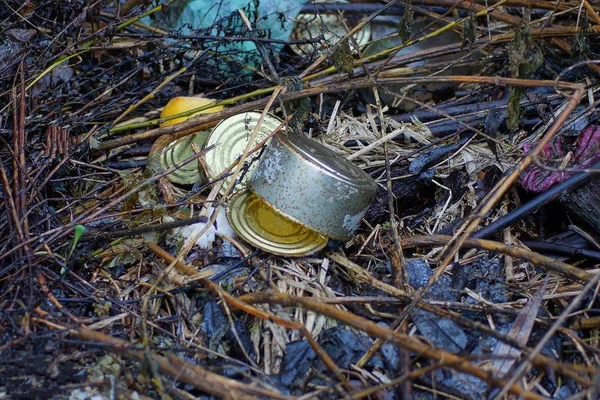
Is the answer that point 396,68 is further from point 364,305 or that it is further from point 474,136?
point 364,305

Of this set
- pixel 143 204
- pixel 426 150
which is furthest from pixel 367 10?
pixel 143 204

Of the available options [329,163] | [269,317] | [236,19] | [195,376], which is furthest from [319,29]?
[195,376]

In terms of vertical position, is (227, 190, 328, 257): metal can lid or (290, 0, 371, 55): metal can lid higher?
(290, 0, 371, 55): metal can lid

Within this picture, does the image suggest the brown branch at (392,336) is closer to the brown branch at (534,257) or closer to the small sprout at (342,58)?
the brown branch at (534,257)

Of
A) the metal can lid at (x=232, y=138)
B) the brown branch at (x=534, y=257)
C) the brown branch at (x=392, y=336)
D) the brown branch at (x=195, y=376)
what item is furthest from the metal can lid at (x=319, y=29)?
the brown branch at (x=195, y=376)

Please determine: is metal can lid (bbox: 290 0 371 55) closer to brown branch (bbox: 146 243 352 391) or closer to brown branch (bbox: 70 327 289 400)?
brown branch (bbox: 146 243 352 391)

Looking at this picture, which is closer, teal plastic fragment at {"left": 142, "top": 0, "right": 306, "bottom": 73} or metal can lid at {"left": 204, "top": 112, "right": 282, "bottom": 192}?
metal can lid at {"left": 204, "top": 112, "right": 282, "bottom": 192}

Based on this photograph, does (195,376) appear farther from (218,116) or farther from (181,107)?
(181,107)

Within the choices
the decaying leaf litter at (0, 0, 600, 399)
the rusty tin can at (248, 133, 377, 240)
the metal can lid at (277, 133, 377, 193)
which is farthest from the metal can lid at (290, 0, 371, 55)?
the rusty tin can at (248, 133, 377, 240)

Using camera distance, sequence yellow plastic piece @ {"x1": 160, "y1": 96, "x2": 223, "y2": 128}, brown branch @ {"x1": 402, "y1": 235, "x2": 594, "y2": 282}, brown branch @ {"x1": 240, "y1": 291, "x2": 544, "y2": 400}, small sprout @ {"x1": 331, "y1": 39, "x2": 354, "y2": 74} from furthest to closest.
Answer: yellow plastic piece @ {"x1": 160, "y1": 96, "x2": 223, "y2": 128}
small sprout @ {"x1": 331, "y1": 39, "x2": 354, "y2": 74}
brown branch @ {"x1": 402, "y1": 235, "x2": 594, "y2": 282}
brown branch @ {"x1": 240, "y1": 291, "x2": 544, "y2": 400}
